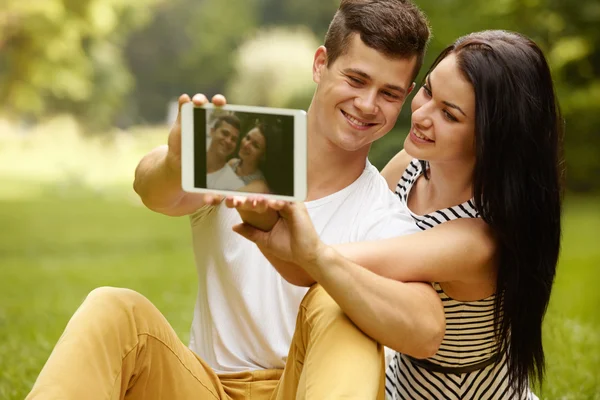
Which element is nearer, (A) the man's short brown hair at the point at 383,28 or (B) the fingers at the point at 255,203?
(B) the fingers at the point at 255,203

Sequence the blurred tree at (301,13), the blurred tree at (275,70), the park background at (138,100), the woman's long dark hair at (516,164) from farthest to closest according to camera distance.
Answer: the blurred tree at (301,13) → the blurred tree at (275,70) → the park background at (138,100) → the woman's long dark hair at (516,164)

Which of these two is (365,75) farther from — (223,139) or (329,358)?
(329,358)

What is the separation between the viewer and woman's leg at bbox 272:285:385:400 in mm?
1638

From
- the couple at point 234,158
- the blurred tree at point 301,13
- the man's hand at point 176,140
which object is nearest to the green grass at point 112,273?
the man's hand at point 176,140

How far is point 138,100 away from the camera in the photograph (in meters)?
11.4

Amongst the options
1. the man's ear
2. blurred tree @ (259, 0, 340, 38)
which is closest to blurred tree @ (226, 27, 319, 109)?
blurred tree @ (259, 0, 340, 38)

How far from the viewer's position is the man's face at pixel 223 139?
1.64 meters

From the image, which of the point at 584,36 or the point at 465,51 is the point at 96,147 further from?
the point at 465,51

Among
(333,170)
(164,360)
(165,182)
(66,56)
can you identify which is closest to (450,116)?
(333,170)

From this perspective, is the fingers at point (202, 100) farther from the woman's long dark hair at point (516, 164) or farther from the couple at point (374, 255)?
the woman's long dark hair at point (516, 164)

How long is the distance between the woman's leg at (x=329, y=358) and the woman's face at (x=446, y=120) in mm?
446

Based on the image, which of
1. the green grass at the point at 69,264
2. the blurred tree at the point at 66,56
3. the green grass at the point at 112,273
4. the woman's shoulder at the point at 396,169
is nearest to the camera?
the woman's shoulder at the point at 396,169

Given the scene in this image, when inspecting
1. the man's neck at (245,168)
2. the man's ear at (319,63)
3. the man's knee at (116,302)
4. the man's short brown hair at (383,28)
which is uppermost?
the man's short brown hair at (383,28)

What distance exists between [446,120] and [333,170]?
0.33 metres
